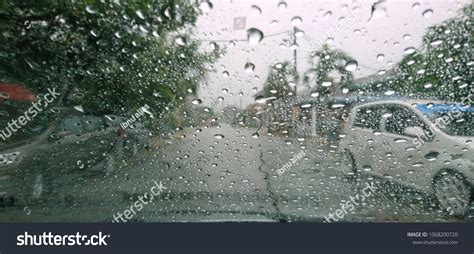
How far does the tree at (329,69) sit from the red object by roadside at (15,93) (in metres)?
1.52

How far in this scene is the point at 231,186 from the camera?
2297mm

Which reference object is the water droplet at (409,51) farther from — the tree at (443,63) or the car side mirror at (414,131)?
the car side mirror at (414,131)

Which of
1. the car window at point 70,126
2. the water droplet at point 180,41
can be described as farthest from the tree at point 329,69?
the car window at point 70,126

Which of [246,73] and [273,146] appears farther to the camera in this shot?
[273,146]

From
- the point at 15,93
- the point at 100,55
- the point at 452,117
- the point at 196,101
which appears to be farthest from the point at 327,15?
the point at 15,93

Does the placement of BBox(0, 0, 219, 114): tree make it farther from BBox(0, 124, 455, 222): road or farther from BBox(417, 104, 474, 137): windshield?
BBox(417, 104, 474, 137): windshield

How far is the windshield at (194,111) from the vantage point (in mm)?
2125

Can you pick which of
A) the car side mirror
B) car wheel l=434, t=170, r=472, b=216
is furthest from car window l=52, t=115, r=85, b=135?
car wheel l=434, t=170, r=472, b=216

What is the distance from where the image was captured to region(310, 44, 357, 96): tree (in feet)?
6.97

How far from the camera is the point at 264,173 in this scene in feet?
7.51

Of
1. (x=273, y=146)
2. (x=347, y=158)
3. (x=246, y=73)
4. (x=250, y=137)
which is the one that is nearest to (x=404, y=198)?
(x=347, y=158)

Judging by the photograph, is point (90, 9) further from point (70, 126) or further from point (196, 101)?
point (196, 101)

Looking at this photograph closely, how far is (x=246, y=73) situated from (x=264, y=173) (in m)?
0.59

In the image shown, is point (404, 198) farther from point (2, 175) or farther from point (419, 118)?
point (2, 175)
